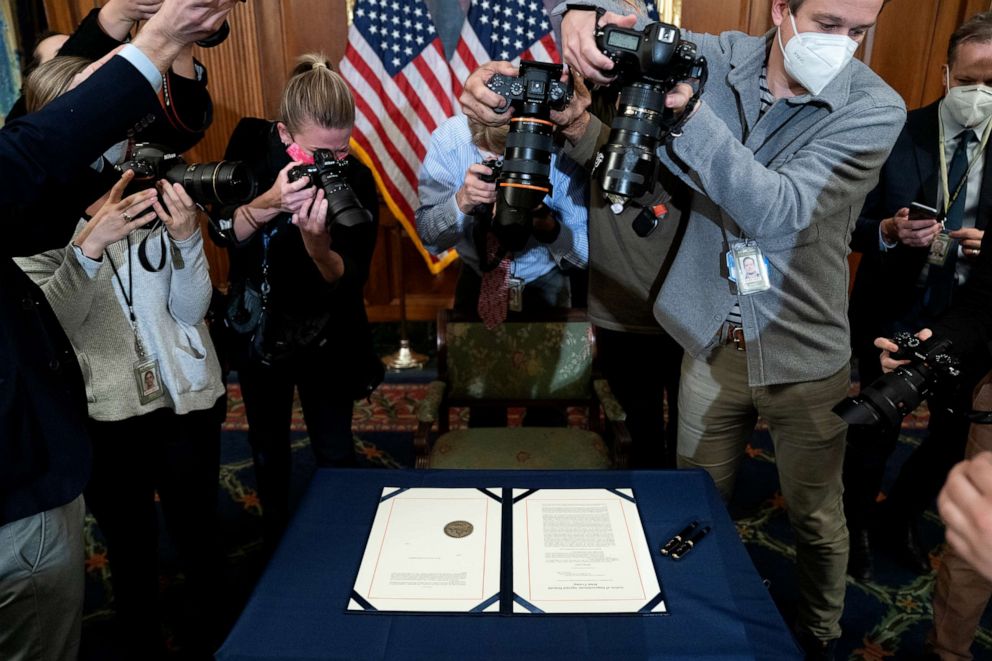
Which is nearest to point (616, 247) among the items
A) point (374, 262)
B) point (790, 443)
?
point (790, 443)

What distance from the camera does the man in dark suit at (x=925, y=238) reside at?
209 centimetres

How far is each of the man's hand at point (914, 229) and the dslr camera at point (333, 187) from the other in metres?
1.51

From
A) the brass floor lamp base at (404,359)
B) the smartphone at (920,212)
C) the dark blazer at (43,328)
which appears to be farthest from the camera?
the brass floor lamp base at (404,359)

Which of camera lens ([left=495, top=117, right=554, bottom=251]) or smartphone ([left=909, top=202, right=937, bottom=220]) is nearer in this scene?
camera lens ([left=495, top=117, right=554, bottom=251])

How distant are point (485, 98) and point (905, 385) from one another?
1.02 meters

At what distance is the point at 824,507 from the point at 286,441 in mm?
1529

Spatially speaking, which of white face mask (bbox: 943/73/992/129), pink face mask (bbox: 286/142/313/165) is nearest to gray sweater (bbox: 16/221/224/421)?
pink face mask (bbox: 286/142/313/165)

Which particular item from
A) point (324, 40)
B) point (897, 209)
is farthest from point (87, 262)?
point (324, 40)

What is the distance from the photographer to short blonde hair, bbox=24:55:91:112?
149cm

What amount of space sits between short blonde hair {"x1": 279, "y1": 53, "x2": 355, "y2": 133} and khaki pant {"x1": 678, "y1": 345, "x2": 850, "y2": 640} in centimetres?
115

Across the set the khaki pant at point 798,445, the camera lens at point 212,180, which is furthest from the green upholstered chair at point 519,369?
the camera lens at point 212,180

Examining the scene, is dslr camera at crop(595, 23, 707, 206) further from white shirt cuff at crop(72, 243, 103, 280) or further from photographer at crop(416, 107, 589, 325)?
white shirt cuff at crop(72, 243, 103, 280)

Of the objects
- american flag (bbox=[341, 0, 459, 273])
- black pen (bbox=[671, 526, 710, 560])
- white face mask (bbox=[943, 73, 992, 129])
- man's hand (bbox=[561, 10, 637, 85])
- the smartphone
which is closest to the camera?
black pen (bbox=[671, 526, 710, 560])

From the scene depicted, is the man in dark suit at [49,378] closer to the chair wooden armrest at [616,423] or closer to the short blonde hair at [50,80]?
the short blonde hair at [50,80]
